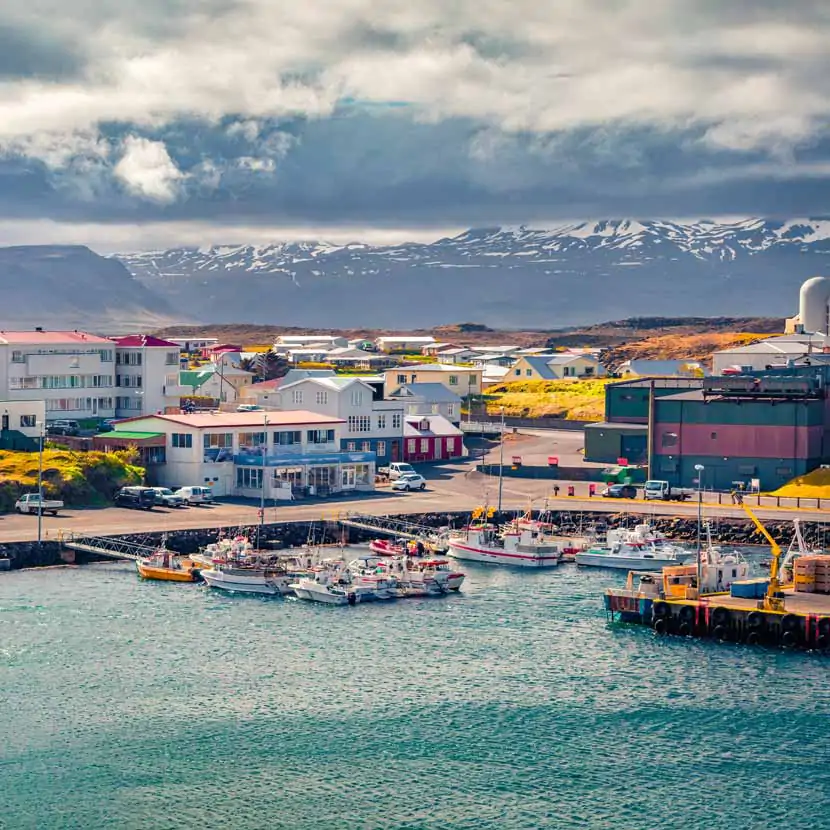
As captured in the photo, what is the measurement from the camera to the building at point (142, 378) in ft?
342

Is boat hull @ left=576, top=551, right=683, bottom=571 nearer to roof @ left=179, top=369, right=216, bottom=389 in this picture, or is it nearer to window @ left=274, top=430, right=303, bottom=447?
window @ left=274, top=430, right=303, bottom=447

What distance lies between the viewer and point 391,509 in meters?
82.8

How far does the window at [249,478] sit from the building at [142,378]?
18.6 m

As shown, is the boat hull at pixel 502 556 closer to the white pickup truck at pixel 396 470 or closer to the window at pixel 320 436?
the white pickup truck at pixel 396 470

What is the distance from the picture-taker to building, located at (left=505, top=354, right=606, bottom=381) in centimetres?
15725

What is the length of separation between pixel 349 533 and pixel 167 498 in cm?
955

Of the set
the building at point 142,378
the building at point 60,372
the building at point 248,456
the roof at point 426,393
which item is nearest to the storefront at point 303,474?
the building at point 248,456

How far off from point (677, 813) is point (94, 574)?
1294 inches

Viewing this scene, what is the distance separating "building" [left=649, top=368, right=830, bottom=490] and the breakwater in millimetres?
9519

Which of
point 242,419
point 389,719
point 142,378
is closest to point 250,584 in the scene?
point 389,719

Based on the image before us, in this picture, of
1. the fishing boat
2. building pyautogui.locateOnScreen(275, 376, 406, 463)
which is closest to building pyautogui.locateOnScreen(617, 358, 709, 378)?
building pyautogui.locateOnScreen(275, 376, 406, 463)

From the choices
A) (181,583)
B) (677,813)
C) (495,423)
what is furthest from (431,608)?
(495,423)

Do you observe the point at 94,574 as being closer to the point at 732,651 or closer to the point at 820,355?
the point at 732,651

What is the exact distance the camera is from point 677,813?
42.2 m
